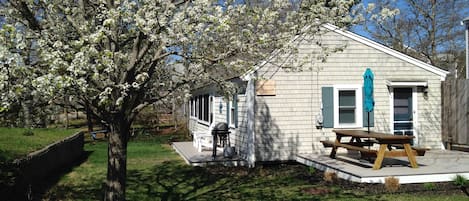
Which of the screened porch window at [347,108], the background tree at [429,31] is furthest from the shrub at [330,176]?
the background tree at [429,31]

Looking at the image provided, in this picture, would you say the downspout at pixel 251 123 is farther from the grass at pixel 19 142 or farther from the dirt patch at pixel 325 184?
the grass at pixel 19 142

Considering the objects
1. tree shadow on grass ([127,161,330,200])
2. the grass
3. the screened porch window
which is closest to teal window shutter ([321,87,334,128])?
the screened porch window

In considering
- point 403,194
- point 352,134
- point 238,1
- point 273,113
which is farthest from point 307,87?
point 238,1

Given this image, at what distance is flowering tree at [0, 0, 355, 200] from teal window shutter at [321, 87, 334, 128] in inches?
206

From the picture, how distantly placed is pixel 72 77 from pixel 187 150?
1008 cm

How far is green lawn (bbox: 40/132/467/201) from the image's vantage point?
7418 mm

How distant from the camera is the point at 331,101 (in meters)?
11.2

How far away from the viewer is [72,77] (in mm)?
3650

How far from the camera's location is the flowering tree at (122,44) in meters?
3.75

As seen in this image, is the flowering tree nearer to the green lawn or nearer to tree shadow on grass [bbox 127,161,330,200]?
tree shadow on grass [bbox 127,161,330,200]

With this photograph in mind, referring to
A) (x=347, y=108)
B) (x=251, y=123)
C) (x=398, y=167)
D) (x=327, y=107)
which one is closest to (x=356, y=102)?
(x=347, y=108)

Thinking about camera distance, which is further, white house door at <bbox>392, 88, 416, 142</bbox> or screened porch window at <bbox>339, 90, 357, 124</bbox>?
white house door at <bbox>392, 88, 416, 142</bbox>

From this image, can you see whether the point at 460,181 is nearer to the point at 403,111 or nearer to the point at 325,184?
the point at 325,184

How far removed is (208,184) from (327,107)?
424cm
